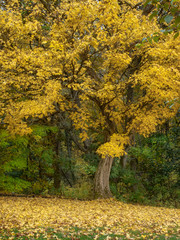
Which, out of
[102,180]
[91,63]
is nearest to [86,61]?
[91,63]

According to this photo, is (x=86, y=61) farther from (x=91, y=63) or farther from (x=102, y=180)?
(x=102, y=180)

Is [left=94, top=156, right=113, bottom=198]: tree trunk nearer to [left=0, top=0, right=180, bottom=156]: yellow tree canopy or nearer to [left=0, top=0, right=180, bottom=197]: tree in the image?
[left=0, top=0, right=180, bottom=197]: tree

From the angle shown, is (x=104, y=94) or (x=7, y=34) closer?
(x=104, y=94)

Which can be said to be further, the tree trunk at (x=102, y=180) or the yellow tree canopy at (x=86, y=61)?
the tree trunk at (x=102, y=180)

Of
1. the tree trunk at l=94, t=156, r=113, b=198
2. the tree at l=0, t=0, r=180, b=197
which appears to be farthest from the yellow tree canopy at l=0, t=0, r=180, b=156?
the tree trunk at l=94, t=156, r=113, b=198

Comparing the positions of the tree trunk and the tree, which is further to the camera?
the tree trunk

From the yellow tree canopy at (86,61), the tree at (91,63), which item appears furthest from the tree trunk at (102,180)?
the yellow tree canopy at (86,61)

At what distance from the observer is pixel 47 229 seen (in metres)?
6.44

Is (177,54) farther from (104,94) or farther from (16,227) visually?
(16,227)

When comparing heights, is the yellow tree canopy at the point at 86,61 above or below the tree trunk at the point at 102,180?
above

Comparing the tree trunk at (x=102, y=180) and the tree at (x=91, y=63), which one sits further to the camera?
the tree trunk at (x=102, y=180)

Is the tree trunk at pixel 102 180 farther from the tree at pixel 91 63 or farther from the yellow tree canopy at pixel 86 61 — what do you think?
the yellow tree canopy at pixel 86 61

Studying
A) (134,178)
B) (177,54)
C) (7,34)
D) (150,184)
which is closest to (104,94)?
(177,54)

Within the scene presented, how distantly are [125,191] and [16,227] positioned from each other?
10.5 m
